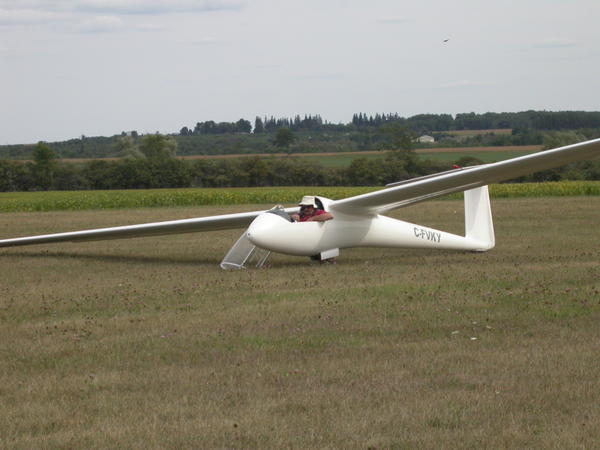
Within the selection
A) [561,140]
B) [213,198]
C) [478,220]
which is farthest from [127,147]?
[478,220]

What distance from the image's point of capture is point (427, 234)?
16422mm

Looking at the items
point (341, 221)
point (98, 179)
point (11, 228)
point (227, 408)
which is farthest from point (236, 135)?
point (227, 408)

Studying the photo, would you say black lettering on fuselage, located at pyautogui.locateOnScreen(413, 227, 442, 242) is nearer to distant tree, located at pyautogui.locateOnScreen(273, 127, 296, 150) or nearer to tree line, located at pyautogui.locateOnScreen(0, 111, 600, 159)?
tree line, located at pyautogui.locateOnScreen(0, 111, 600, 159)

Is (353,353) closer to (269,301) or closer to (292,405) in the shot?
(292,405)

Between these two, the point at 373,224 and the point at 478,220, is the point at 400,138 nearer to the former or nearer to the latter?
the point at 478,220

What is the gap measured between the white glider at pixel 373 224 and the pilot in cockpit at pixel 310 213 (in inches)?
5.3

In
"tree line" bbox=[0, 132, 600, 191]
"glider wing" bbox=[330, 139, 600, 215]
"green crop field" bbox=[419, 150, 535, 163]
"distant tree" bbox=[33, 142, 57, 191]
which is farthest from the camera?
"green crop field" bbox=[419, 150, 535, 163]

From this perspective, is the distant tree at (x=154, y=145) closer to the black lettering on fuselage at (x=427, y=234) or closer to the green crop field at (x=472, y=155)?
the green crop field at (x=472, y=155)

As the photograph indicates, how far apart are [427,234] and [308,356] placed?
8780 mm

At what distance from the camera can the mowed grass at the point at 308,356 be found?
5996 millimetres

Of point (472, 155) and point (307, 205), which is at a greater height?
point (307, 205)

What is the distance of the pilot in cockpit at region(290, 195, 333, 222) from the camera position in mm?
15109

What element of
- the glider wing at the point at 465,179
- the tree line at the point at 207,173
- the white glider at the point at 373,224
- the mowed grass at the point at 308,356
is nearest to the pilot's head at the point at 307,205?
the white glider at the point at 373,224

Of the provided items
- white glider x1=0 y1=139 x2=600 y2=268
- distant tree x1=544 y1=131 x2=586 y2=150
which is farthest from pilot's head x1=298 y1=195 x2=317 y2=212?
distant tree x1=544 y1=131 x2=586 y2=150
